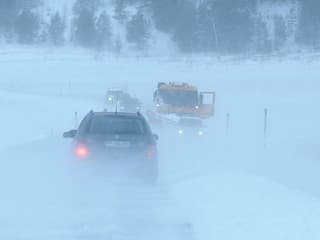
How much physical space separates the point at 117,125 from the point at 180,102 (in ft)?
58.8

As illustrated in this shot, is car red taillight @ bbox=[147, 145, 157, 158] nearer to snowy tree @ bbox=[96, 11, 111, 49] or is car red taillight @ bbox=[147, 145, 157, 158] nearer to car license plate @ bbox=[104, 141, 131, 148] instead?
car license plate @ bbox=[104, 141, 131, 148]

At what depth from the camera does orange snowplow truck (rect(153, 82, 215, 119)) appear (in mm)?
31734

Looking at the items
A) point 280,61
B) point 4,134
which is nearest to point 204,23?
point 280,61

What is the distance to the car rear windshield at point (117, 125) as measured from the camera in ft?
47.0

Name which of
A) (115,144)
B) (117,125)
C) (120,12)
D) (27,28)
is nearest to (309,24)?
(120,12)

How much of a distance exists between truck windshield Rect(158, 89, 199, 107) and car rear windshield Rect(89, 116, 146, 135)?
17.4 meters

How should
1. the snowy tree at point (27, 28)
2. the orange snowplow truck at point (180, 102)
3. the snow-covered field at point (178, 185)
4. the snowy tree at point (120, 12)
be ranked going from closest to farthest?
the snow-covered field at point (178, 185) → the orange snowplow truck at point (180, 102) → the snowy tree at point (27, 28) → the snowy tree at point (120, 12)

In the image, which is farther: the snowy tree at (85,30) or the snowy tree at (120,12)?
the snowy tree at (120,12)

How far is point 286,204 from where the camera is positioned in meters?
10.3

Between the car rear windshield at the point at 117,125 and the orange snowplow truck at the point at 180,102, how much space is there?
16.9 meters

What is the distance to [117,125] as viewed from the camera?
47.5 feet

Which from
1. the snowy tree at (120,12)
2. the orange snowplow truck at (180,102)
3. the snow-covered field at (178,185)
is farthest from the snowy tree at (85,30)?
the orange snowplow truck at (180,102)

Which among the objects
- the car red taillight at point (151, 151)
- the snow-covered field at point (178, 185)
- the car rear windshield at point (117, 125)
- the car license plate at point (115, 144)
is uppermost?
the car rear windshield at point (117, 125)

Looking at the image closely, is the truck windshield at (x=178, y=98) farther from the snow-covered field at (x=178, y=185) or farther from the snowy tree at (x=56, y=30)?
the snowy tree at (x=56, y=30)
